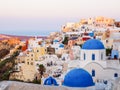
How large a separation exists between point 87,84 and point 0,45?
43.3 meters

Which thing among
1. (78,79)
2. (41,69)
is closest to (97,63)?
(78,79)

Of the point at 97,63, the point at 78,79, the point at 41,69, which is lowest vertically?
the point at 41,69

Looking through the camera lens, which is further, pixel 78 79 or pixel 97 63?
pixel 97 63

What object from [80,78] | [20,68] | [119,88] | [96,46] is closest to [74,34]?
[20,68]

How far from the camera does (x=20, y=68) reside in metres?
27.6

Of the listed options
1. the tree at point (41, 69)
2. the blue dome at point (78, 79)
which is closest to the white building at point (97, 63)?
the blue dome at point (78, 79)

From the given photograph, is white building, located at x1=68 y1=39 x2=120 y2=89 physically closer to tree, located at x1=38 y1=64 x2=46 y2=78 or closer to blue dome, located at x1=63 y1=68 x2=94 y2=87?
blue dome, located at x1=63 y1=68 x2=94 y2=87

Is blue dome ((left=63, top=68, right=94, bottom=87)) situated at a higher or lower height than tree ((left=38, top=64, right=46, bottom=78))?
higher

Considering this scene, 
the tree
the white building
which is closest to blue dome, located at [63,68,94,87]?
the white building

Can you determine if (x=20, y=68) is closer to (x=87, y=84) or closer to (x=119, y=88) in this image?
(x=87, y=84)

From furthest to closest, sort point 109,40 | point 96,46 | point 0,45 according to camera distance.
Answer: point 0,45 < point 109,40 < point 96,46

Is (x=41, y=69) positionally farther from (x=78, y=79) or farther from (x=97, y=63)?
(x=78, y=79)

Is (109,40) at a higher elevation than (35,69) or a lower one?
higher

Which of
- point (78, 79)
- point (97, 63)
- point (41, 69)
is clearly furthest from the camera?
point (41, 69)
